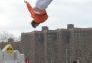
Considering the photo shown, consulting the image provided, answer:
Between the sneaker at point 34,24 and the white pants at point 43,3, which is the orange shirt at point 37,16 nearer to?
the sneaker at point 34,24

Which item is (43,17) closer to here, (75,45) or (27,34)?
(75,45)

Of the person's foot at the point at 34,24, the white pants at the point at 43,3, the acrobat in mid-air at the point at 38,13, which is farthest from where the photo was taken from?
the person's foot at the point at 34,24

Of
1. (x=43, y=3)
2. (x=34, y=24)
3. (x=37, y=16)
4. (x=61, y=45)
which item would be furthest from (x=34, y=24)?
(x=61, y=45)

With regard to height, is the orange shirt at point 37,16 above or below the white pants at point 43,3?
below

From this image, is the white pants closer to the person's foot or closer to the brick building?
the person's foot

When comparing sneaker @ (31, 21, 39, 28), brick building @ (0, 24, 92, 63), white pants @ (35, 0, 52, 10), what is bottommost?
brick building @ (0, 24, 92, 63)

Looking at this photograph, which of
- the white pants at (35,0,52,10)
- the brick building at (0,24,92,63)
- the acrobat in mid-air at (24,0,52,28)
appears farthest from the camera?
the brick building at (0,24,92,63)

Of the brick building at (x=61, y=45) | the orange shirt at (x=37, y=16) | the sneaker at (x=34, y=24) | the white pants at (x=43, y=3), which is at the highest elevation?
the white pants at (x=43, y=3)

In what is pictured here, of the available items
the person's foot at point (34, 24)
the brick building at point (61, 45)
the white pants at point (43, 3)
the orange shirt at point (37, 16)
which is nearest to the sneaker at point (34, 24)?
the person's foot at point (34, 24)

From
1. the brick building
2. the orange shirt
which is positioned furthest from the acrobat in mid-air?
the brick building

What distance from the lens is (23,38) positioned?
104m

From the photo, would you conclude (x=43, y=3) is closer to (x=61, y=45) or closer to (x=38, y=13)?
(x=38, y=13)

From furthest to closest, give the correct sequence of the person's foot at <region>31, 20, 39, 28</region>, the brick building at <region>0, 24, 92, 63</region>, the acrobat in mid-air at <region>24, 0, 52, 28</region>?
the brick building at <region>0, 24, 92, 63</region>, the person's foot at <region>31, 20, 39, 28</region>, the acrobat in mid-air at <region>24, 0, 52, 28</region>

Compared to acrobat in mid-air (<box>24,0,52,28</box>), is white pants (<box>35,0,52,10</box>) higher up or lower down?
higher up
